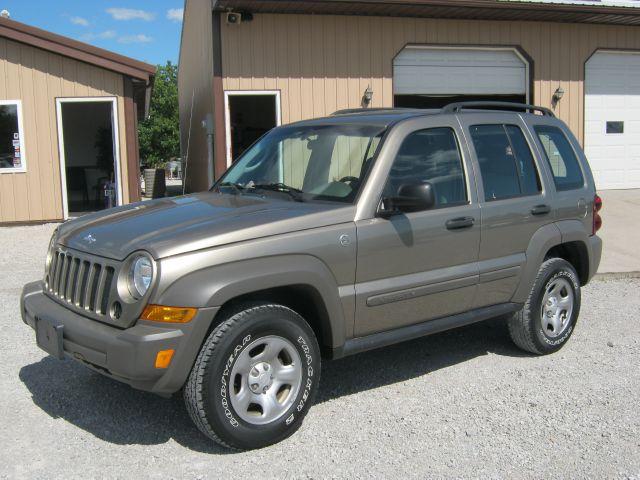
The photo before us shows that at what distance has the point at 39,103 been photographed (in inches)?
510

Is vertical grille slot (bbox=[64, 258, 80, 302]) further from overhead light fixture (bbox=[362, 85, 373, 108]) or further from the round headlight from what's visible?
overhead light fixture (bbox=[362, 85, 373, 108])

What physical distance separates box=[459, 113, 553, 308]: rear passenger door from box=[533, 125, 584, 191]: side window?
0.21m

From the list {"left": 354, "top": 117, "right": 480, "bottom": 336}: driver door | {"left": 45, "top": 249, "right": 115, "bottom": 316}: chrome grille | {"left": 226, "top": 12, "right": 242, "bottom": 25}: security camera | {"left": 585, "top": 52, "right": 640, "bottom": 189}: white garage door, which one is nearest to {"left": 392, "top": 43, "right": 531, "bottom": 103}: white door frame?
{"left": 585, "top": 52, "right": 640, "bottom": 189}: white garage door

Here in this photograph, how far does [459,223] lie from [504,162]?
0.80 metres

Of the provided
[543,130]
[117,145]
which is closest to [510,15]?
[117,145]

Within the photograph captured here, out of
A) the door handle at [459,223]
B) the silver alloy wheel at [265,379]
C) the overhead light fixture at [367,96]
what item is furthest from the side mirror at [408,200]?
the overhead light fixture at [367,96]

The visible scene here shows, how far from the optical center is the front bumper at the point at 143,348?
11.0 ft

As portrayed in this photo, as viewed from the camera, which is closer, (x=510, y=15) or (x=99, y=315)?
(x=99, y=315)

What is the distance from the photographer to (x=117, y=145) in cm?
1346

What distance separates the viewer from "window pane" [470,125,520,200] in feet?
16.0

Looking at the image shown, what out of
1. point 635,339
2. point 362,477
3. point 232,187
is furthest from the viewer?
point 635,339

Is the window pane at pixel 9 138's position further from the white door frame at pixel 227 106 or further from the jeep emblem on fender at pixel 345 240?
the jeep emblem on fender at pixel 345 240

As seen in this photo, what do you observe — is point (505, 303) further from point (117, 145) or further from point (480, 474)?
point (117, 145)

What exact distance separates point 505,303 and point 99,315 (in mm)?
2900
